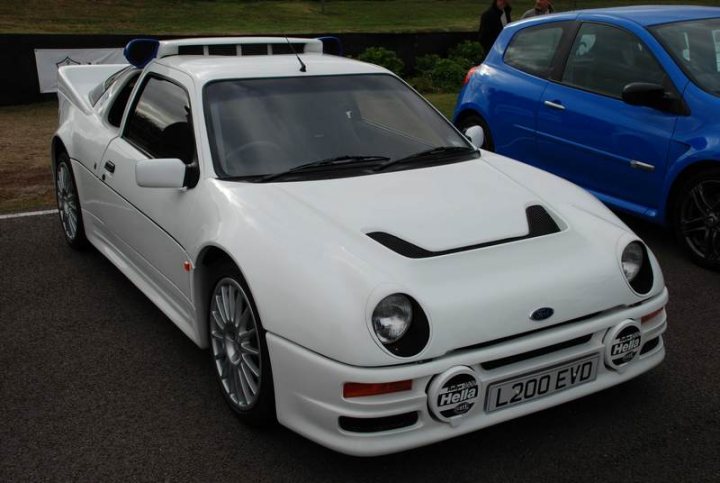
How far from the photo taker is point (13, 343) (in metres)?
4.36

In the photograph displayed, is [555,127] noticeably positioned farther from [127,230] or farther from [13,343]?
[13,343]

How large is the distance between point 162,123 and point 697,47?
11.9 feet

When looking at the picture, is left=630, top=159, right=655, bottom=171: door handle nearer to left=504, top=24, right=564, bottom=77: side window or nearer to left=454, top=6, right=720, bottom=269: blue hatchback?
left=454, top=6, right=720, bottom=269: blue hatchback

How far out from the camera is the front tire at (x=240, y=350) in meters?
3.27

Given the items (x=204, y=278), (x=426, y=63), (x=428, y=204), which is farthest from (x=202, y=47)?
(x=426, y=63)

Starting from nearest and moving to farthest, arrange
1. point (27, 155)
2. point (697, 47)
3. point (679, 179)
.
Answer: point (679, 179), point (697, 47), point (27, 155)

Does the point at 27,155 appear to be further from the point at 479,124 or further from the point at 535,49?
the point at 535,49

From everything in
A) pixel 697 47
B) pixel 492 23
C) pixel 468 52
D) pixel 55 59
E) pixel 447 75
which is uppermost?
pixel 697 47

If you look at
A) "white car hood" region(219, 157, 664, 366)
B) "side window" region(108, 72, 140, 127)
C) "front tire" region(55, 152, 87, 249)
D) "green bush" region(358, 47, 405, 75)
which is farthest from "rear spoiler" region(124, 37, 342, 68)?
"green bush" region(358, 47, 405, 75)

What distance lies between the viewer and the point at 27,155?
9.05 meters

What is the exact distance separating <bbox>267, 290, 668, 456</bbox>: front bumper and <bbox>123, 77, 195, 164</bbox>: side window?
4.66 ft

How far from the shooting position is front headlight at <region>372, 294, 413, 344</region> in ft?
9.68

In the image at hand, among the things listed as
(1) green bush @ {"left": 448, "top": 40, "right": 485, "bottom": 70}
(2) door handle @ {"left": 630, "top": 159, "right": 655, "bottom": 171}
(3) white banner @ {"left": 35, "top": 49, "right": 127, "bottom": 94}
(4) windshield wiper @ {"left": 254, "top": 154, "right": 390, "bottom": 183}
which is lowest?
(1) green bush @ {"left": 448, "top": 40, "right": 485, "bottom": 70}

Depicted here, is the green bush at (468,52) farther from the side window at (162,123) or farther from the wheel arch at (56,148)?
the side window at (162,123)
